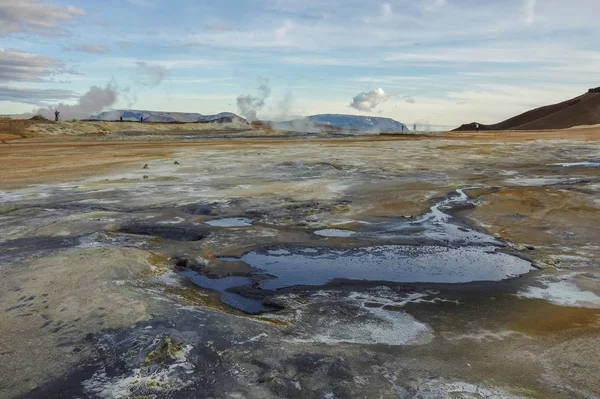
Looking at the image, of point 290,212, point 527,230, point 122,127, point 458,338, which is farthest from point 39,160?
point 122,127

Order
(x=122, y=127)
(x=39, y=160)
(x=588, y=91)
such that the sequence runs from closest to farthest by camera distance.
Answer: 1. (x=39, y=160)
2. (x=122, y=127)
3. (x=588, y=91)

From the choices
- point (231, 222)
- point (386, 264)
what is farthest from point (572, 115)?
point (386, 264)

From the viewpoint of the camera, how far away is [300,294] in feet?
18.3

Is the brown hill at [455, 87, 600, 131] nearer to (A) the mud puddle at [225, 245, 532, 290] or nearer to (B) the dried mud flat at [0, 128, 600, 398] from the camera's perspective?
(B) the dried mud flat at [0, 128, 600, 398]

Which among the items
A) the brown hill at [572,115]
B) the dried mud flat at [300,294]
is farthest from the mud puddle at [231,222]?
the brown hill at [572,115]

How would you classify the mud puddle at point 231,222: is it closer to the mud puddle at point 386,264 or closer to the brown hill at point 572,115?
the mud puddle at point 386,264

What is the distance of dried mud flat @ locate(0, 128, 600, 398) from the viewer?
11.9ft

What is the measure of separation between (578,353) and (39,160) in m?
22.0

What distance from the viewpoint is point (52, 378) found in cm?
354

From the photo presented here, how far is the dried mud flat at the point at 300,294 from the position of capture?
3633 mm

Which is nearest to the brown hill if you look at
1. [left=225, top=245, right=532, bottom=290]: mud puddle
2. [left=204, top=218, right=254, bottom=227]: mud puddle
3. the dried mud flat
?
the dried mud flat

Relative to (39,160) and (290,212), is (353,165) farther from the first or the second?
(39,160)

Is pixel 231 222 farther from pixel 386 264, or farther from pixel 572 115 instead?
pixel 572 115

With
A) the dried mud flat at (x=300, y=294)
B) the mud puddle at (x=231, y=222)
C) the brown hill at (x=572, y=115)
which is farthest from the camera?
the brown hill at (x=572, y=115)
